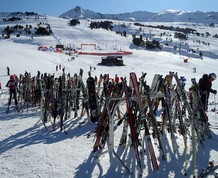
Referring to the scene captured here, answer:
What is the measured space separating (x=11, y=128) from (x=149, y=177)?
5.61 meters

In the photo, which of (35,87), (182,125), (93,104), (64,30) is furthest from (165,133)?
(64,30)

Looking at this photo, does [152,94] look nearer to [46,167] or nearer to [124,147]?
[124,147]

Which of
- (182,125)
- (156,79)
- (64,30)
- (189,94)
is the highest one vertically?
(64,30)

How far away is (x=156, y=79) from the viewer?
6.91 metres

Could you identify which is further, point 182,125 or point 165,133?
point 165,133

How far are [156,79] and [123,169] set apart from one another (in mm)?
2462

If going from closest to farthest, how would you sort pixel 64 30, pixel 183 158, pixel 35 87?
pixel 183 158 → pixel 35 87 → pixel 64 30

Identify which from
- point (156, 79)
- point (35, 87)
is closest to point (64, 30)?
point (35, 87)

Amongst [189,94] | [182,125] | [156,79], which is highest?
[156,79]

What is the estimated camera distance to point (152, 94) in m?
6.81

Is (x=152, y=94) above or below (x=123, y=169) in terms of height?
above

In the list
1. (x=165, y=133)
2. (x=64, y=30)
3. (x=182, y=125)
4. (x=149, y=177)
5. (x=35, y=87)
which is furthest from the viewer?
(x=64, y=30)

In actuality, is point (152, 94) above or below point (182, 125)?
above

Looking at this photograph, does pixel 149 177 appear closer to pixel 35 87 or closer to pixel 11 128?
pixel 11 128
